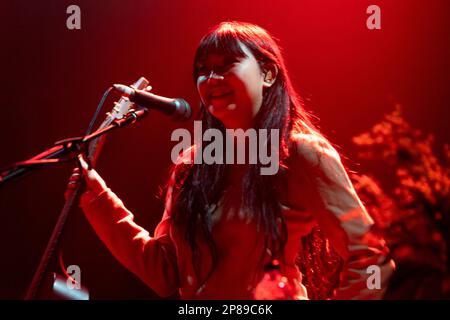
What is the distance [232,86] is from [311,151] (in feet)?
0.82

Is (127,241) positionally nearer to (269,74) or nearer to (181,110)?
(181,110)

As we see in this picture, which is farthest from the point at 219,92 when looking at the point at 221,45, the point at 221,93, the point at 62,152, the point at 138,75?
the point at 138,75

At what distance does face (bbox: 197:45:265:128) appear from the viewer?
1.40 metres

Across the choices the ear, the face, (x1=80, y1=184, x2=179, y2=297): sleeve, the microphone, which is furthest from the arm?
the ear

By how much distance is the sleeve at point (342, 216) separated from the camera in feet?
3.98

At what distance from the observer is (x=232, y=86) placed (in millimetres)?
1399

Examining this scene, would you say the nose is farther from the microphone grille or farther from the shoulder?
the shoulder

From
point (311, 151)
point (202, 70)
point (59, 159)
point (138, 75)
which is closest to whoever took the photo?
point (59, 159)

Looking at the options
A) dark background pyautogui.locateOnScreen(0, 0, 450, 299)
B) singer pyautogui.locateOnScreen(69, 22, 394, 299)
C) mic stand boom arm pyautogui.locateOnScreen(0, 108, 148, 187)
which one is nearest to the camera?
mic stand boom arm pyautogui.locateOnScreen(0, 108, 148, 187)

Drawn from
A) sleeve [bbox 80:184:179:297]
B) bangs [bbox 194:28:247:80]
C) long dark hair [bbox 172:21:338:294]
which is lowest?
sleeve [bbox 80:184:179:297]

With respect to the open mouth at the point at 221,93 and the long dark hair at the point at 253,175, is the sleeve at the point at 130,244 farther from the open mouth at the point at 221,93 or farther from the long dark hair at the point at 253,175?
the open mouth at the point at 221,93
